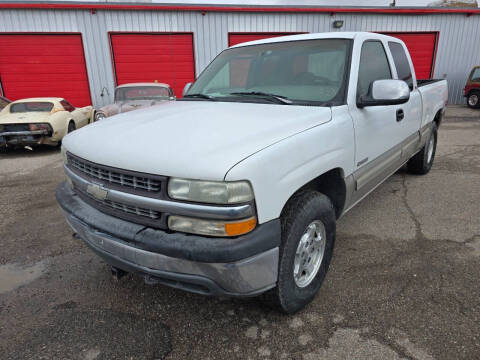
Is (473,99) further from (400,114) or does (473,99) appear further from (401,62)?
(400,114)

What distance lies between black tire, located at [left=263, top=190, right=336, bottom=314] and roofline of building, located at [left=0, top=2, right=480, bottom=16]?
40.5 feet

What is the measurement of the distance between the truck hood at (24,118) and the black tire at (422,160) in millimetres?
7529

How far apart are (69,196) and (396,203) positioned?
12.0 feet

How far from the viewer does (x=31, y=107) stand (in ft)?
27.4

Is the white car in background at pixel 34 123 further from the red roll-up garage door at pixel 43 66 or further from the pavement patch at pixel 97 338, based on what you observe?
the pavement patch at pixel 97 338

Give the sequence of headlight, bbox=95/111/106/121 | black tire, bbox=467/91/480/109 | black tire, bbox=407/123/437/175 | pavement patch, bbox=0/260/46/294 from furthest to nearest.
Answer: black tire, bbox=467/91/480/109 → headlight, bbox=95/111/106/121 → black tire, bbox=407/123/437/175 → pavement patch, bbox=0/260/46/294

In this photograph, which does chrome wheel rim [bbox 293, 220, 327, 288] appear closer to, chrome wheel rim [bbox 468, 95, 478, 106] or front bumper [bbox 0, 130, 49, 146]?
front bumper [bbox 0, 130, 49, 146]

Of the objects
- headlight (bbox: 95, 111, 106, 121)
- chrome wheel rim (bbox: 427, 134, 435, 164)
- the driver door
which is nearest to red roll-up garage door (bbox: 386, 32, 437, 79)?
chrome wheel rim (bbox: 427, 134, 435, 164)

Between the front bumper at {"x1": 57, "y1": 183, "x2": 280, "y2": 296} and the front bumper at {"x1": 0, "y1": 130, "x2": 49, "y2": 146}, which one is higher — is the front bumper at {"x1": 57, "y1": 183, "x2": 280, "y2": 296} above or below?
above

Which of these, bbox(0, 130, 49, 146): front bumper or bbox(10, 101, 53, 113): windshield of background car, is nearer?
bbox(0, 130, 49, 146): front bumper

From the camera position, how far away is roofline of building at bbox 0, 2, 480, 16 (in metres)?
11.5

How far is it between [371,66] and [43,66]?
41.9 feet

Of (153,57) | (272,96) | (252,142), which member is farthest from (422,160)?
(153,57)

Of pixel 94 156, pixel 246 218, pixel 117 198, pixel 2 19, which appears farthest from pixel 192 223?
pixel 2 19
